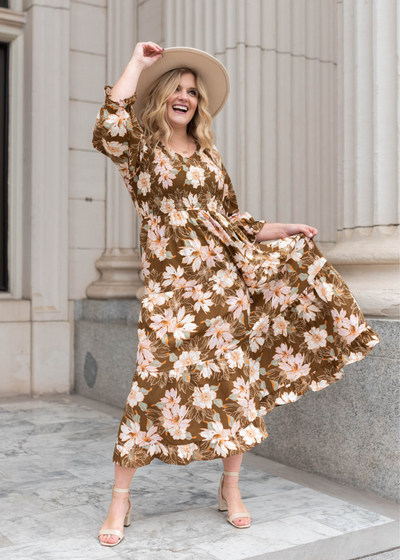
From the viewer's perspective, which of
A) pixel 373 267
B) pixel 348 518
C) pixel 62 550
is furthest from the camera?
pixel 373 267

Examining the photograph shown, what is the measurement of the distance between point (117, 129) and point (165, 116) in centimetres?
32

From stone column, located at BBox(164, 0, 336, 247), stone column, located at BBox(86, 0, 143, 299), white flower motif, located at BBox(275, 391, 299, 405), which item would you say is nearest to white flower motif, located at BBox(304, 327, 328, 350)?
white flower motif, located at BBox(275, 391, 299, 405)

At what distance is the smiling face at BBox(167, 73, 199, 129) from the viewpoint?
9.68 feet

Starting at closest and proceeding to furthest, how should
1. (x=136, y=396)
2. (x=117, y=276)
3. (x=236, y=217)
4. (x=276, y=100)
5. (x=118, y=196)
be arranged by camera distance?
(x=136, y=396)
(x=236, y=217)
(x=276, y=100)
(x=117, y=276)
(x=118, y=196)

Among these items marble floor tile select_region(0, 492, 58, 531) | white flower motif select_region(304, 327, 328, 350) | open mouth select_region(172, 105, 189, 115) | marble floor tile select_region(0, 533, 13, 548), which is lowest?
marble floor tile select_region(0, 492, 58, 531)

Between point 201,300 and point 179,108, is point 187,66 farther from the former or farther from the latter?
point 201,300

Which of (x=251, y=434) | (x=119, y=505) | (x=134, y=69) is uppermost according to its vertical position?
(x=134, y=69)

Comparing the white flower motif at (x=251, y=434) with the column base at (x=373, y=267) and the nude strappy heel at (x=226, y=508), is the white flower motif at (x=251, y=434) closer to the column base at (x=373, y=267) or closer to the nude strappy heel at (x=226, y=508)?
the nude strappy heel at (x=226, y=508)

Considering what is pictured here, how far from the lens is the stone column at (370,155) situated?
358cm

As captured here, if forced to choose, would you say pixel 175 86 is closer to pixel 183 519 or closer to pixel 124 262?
pixel 183 519

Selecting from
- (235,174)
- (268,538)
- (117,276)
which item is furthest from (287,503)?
(117,276)

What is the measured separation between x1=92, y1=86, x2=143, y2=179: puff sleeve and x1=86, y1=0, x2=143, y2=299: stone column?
3505 millimetres

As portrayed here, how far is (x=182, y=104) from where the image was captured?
117 inches

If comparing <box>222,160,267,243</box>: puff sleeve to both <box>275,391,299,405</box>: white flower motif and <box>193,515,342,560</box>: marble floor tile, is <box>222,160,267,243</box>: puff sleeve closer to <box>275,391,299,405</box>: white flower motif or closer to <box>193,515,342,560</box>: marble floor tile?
<box>275,391,299,405</box>: white flower motif
